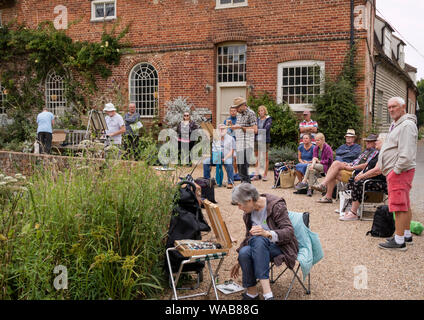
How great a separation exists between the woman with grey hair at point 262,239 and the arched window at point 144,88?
12.6m

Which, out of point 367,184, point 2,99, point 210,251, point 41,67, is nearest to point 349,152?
point 367,184

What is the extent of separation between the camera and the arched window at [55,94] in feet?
59.2

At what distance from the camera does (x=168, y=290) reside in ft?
14.2

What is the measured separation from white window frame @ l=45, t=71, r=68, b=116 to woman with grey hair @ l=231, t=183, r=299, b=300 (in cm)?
1512

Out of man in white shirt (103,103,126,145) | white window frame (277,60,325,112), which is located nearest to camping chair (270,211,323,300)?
man in white shirt (103,103,126,145)

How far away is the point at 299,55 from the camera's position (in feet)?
46.3

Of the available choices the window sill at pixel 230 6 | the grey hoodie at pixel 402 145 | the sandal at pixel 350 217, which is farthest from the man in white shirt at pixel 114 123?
the window sill at pixel 230 6

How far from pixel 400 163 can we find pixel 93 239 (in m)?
3.85

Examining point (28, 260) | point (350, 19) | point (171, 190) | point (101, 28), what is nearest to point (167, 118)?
point (101, 28)

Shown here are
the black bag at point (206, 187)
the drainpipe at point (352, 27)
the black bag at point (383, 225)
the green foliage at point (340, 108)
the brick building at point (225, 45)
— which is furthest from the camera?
the brick building at point (225, 45)

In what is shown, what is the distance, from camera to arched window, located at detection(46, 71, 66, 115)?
18.0m

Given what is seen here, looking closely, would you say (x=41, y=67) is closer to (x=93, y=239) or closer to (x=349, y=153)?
(x=349, y=153)

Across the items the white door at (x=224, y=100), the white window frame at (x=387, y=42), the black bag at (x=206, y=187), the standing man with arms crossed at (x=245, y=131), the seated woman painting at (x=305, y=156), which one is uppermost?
the white window frame at (x=387, y=42)

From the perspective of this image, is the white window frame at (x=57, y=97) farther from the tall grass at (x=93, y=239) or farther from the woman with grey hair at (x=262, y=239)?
the woman with grey hair at (x=262, y=239)
